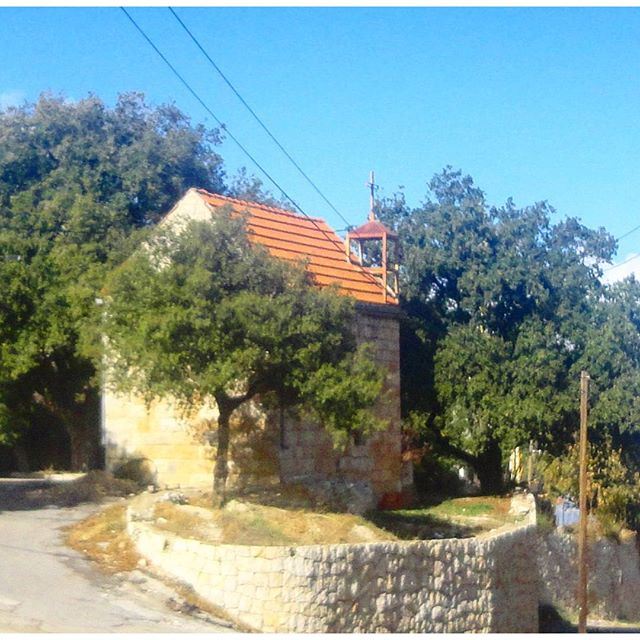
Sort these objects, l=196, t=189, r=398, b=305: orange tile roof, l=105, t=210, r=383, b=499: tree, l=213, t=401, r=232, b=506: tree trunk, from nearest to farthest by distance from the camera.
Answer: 1. l=105, t=210, r=383, b=499: tree
2. l=213, t=401, r=232, b=506: tree trunk
3. l=196, t=189, r=398, b=305: orange tile roof

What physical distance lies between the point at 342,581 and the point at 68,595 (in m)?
4.07

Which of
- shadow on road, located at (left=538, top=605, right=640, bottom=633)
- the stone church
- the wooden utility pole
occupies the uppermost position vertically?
the stone church

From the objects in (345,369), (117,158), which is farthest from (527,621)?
(117,158)

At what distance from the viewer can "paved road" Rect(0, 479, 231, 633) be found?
41.7 feet

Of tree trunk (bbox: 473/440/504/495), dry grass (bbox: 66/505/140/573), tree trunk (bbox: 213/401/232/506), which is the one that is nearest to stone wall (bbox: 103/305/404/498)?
tree trunk (bbox: 213/401/232/506)

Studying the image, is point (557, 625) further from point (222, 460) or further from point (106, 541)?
point (106, 541)

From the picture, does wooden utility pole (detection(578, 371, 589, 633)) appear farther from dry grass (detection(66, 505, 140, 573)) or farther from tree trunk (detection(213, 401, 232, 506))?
dry grass (detection(66, 505, 140, 573))

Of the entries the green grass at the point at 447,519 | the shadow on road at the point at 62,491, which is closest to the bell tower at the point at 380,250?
the green grass at the point at 447,519

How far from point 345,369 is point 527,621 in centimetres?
719

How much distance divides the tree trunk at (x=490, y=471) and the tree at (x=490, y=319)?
31 mm

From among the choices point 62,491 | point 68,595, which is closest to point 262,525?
point 68,595

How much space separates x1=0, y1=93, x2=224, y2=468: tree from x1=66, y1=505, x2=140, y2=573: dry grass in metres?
2.57

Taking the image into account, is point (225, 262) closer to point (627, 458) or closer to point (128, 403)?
point (128, 403)

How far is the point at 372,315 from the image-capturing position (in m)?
25.1
